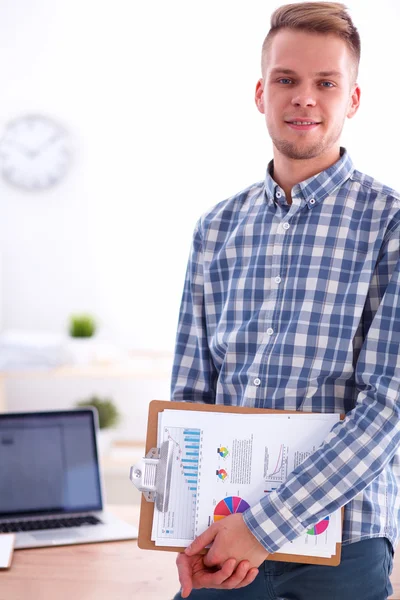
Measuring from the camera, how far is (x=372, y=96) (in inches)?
130

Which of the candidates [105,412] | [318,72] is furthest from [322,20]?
[105,412]

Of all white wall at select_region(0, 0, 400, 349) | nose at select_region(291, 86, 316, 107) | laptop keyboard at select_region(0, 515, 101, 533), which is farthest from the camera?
white wall at select_region(0, 0, 400, 349)

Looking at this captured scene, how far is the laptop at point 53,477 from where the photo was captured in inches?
61.6

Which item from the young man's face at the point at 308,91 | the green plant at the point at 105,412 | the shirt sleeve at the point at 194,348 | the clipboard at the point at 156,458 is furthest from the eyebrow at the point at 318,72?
the green plant at the point at 105,412

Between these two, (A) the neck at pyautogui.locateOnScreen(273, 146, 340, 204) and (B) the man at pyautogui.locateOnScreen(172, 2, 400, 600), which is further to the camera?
(A) the neck at pyautogui.locateOnScreen(273, 146, 340, 204)

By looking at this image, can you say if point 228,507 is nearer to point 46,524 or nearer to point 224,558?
point 224,558

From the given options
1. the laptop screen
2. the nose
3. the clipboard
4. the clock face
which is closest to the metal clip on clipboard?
the clipboard

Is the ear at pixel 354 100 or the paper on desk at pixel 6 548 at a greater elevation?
the ear at pixel 354 100

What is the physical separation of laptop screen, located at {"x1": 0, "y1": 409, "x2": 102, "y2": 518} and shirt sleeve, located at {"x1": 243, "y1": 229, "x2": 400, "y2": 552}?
1.99 feet

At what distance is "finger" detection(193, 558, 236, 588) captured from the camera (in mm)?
1083

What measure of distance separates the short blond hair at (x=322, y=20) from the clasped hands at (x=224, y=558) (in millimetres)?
782

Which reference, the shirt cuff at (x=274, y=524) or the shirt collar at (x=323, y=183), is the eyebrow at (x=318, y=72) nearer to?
the shirt collar at (x=323, y=183)

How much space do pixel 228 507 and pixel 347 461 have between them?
21 cm

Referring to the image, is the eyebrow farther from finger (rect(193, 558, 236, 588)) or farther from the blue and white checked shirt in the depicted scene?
finger (rect(193, 558, 236, 588))
